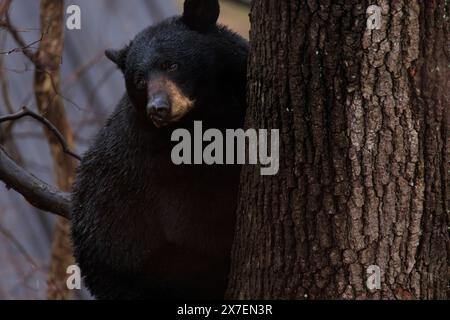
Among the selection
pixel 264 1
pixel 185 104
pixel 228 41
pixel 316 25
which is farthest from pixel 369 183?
pixel 228 41

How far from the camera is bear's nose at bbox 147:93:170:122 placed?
12.2 feet

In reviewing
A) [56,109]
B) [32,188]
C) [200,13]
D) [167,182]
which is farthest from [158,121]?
[56,109]

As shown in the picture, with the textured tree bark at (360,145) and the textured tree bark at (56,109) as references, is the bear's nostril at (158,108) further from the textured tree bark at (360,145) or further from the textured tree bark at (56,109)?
the textured tree bark at (56,109)

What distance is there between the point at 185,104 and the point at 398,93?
47.7 inches

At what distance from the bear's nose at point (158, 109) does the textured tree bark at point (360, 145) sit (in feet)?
2.17

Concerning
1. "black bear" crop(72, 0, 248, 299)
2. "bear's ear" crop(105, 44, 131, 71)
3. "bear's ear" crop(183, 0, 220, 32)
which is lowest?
"black bear" crop(72, 0, 248, 299)

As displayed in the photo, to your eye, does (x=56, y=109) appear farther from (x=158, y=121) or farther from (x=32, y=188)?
(x=158, y=121)

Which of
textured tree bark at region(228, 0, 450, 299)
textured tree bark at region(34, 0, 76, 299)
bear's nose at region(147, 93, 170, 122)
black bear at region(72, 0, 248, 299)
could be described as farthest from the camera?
textured tree bark at region(34, 0, 76, 299)

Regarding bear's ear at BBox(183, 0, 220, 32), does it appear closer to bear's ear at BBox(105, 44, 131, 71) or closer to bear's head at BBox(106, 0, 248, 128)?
bear's head at BBox(106, 0, 248, 128)

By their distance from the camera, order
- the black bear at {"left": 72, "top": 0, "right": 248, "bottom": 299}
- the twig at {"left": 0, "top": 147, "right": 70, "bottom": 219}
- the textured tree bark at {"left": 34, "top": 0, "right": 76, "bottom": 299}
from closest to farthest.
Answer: the black bear at {"left": 72, "top": 0, "right": 248, "bottom": 299} < the twig at {"left": 0, "top": 147, "right": 70, "bottom": 219} < the textured tree bark at {"left": 34, "top": 0, "right": 76, "bottom": 299}

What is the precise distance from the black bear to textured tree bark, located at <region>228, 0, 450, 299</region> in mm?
811

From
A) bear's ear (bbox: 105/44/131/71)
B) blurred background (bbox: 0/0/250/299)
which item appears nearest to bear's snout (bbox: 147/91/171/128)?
bear's ear (bbox: 105/44/131/71)

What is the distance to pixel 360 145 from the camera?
313 cm
